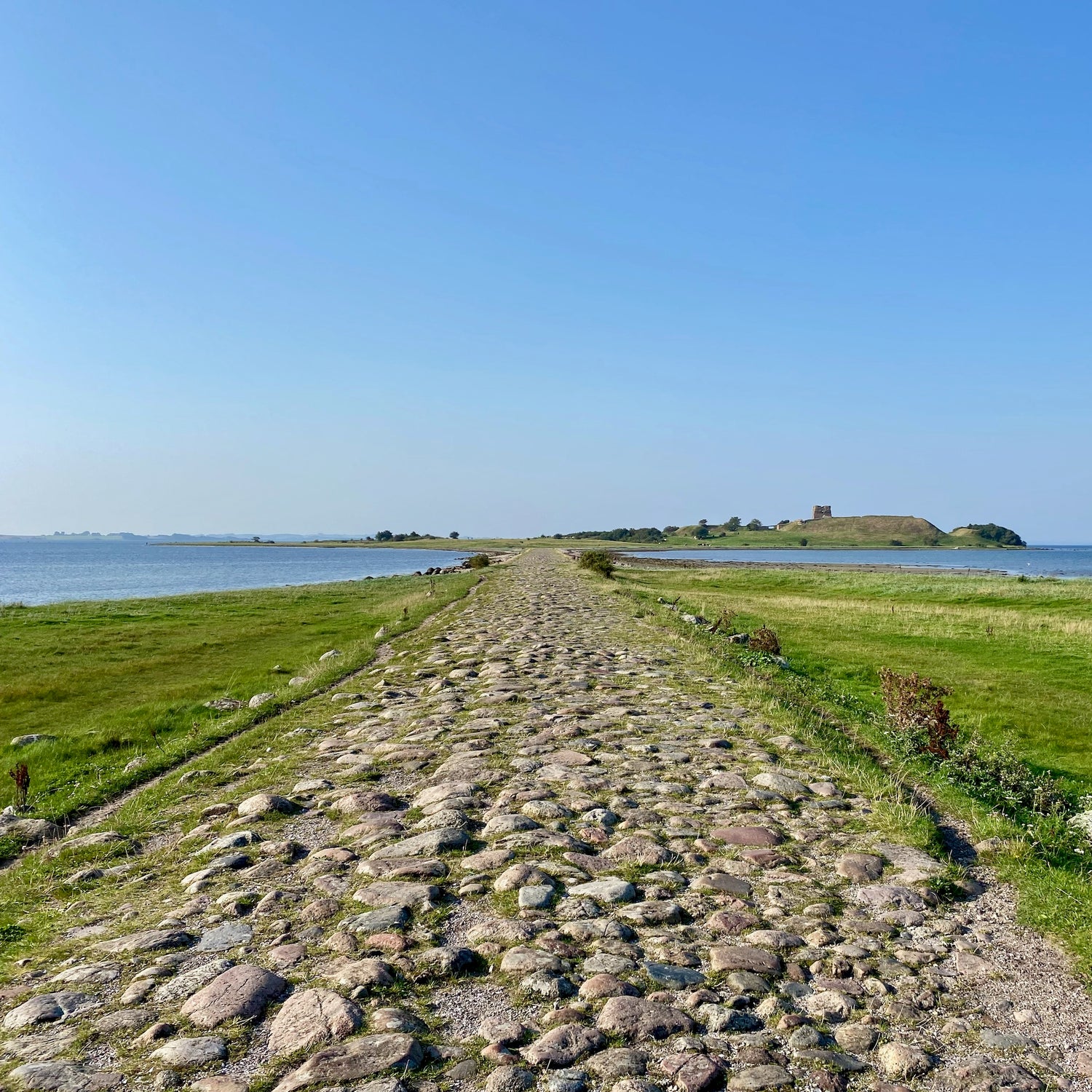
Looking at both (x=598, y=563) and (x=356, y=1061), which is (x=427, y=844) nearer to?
(x=356, y=1061)

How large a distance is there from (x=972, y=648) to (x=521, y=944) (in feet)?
78.1

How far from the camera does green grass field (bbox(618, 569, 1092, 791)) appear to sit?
44.6 ft

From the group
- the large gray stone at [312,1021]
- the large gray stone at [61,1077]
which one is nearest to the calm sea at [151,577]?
the large gray stone at [61,1077]

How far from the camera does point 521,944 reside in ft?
14.1

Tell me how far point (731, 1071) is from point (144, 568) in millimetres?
116228

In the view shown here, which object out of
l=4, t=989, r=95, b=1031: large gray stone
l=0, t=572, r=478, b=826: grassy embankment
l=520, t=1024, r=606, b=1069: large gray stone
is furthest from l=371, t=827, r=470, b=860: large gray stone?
l=0, t=572, r=478, b=826: grassy embankment

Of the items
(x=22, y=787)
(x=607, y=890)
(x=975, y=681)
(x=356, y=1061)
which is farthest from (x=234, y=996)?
(x=975, y=681)

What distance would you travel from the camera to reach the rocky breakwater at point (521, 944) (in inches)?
130

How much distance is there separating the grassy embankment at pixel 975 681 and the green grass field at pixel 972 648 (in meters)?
0.06

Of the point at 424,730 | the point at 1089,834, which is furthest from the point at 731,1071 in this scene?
the point at 424,730

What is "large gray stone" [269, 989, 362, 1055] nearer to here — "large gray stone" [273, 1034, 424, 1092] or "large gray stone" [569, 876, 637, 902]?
A: "large gray stone" [273, 1034, 424, 1092]

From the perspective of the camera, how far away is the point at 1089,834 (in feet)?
23.1

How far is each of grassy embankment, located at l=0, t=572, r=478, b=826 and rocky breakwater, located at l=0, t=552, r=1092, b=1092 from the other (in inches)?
150

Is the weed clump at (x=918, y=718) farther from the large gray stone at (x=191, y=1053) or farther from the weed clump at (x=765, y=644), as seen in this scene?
the large gray stone at (x=191, y=1053)
